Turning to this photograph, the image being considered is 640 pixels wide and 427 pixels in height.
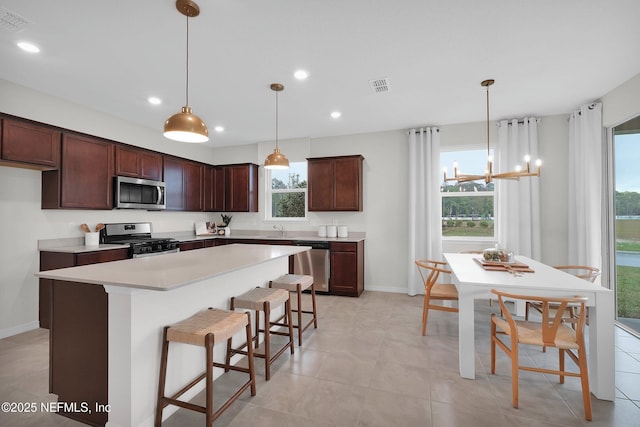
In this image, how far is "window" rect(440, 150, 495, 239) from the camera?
458 centimetres

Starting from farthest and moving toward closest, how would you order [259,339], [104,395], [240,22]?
[259,339] → [240,22] → [104,395]

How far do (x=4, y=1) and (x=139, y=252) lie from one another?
2661 millimetres

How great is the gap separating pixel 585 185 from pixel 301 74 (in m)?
3.88

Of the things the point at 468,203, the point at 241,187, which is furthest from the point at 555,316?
the point at 241,187

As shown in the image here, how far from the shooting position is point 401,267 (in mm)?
4844

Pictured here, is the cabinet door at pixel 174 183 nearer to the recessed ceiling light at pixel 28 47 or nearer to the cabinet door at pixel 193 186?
the cabinet door at pixel 193 186

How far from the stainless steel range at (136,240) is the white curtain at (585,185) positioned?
568 centimetres

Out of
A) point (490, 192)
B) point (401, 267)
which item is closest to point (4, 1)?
point (401, 267)

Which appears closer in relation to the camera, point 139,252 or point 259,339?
point 259,339

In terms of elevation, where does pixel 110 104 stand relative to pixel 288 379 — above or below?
above

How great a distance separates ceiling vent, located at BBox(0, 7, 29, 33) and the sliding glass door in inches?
234

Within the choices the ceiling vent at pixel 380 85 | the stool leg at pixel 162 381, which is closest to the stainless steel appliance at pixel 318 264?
the ceiling vent at pixel 380 85

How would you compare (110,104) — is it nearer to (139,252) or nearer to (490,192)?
(139,252)

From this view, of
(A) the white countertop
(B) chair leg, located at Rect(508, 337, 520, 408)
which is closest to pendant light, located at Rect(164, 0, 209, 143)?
(A) the white countertop
